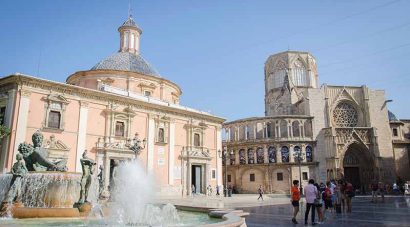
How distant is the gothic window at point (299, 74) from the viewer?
5166cm

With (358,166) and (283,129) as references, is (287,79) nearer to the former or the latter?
(283,129)

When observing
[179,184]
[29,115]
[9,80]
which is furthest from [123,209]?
[179,184]

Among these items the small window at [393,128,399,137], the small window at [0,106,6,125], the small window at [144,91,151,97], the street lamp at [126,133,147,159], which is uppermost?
the small window at [144,91,151,97]

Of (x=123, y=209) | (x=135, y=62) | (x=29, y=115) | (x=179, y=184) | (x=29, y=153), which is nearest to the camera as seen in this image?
(x=123, y=209)

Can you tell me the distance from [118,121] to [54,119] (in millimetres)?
4584

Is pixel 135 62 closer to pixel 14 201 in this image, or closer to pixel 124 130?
pixel 124 130

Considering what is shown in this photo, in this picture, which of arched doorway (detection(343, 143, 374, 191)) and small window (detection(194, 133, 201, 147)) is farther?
arched doorway (detection(343, 143, 374, 191))

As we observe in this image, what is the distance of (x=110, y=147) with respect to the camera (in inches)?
920

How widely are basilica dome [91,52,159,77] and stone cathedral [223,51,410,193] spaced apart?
53.8 feet

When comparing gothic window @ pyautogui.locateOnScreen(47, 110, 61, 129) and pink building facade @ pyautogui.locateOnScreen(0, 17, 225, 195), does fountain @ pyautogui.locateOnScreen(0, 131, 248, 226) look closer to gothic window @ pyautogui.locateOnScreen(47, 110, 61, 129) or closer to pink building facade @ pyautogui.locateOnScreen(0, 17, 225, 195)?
pink building facade @ pyautogui.locateOnScreen(0, 17, 225, 195)

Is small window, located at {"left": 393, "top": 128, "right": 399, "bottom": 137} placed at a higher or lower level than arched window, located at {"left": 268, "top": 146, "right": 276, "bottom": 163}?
higher

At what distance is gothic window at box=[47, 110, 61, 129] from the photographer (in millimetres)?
20969

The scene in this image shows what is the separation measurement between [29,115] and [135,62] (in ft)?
44.4

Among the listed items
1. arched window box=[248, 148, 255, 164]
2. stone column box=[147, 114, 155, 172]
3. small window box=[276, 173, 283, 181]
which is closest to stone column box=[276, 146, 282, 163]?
small window box=[276, 173, 283, 181]
